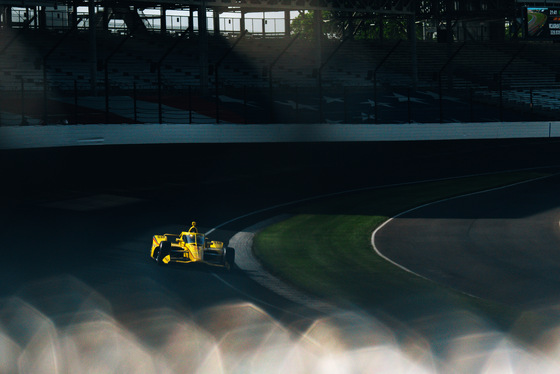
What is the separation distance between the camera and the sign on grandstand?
43.7 metres

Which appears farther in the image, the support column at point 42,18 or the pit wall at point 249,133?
the support column at point 42,18

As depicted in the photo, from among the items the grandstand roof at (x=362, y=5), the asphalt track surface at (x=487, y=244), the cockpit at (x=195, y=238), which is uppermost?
the grandstand roof at (x=362, y=5)

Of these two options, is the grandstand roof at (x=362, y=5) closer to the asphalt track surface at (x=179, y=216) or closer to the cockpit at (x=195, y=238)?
the asphalt track surface at (x=179, y=216)

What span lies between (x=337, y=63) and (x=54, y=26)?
20170 millimetres

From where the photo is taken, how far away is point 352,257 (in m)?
20.3

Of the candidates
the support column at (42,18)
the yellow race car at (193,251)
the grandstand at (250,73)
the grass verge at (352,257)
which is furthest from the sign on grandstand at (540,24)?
the support column at (42,18)

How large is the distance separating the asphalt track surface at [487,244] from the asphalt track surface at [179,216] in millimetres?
104

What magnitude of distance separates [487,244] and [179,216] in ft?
30.6

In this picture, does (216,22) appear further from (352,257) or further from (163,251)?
(163,251)

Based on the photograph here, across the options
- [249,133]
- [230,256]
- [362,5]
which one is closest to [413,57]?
[362,5]

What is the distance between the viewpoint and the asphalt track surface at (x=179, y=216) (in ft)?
46.1

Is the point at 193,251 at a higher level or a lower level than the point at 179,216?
higher

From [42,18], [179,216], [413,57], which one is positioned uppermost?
[42,18]

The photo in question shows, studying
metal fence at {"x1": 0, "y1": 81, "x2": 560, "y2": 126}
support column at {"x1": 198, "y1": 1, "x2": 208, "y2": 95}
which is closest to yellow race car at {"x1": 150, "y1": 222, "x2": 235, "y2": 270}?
metal fence at {"x1": 0, "y1": 81, "x2": 560, "y2": 126}
